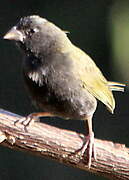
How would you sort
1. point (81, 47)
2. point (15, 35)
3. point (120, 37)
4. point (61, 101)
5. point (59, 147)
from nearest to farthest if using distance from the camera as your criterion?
point (59, 147) → point (61, 101) → point (15, 35) → point (120, 37) → point (81, 47)

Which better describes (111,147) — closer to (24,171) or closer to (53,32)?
(53,32)

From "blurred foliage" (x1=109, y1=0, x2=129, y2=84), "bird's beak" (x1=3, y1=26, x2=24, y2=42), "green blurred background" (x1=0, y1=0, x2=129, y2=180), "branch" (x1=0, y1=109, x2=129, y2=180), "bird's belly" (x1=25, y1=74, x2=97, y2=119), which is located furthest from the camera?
"green blurred background" (x1=0, y1=0, x2=129, y2=180)

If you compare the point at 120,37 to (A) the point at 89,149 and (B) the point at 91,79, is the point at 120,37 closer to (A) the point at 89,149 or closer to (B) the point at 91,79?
(B) the point at 91,79

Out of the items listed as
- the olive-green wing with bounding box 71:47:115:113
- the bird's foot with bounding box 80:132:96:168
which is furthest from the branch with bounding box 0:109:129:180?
the olive-green wing with bounding box 71:47:115:113

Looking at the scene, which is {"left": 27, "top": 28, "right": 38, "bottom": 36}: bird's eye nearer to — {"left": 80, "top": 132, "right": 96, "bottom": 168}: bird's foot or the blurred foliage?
{"left": 80, "top": 132, "right": 96, "bottom": 168}: bird's foot

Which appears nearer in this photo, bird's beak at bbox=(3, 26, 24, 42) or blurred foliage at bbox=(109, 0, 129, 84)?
bird's beak at bbox=(3, 26, 24, 42)

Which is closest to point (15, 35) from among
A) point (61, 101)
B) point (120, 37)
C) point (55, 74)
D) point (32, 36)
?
point (32, 36)

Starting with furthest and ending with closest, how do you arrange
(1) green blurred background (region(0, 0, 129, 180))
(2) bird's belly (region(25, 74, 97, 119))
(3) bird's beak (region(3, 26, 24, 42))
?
(1) green blurred background (region(0, 0, 129, 180)) < (3) bird's beak (region(3, 26, 24, 42)) < (2) bird's belly (region(25, 74, 97, 119))
